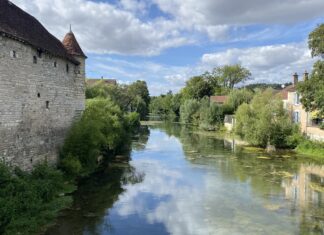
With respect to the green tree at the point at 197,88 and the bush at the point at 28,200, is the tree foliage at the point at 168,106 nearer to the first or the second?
the green tree at the point at 197,88

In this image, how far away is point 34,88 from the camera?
16.1m

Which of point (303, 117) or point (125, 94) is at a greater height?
point (125, 94)

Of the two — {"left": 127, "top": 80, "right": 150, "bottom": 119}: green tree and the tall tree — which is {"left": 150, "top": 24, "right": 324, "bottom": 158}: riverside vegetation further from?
{"left": 127, "top": 80, "right": 150, "bottom": 119}: green tree

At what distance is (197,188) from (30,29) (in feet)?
35.1

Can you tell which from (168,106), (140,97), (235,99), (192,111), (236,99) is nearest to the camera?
(236,99)

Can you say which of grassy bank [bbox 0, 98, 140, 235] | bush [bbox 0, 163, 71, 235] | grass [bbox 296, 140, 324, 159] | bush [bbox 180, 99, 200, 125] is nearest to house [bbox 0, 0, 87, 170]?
grassy bank [bbox 0, 98, 140, 235]

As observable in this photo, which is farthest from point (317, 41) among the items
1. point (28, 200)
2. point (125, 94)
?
point (125, 94)

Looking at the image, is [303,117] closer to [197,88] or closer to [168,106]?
[197,88]

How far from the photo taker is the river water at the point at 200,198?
1289cm

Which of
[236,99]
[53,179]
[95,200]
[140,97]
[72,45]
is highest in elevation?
[72,45]

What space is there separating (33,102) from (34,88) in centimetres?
61

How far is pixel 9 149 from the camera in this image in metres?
14.0

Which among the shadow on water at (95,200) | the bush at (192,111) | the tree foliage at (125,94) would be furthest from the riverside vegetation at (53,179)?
the bush at (192,111)

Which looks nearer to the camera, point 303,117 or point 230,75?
point 303,117
